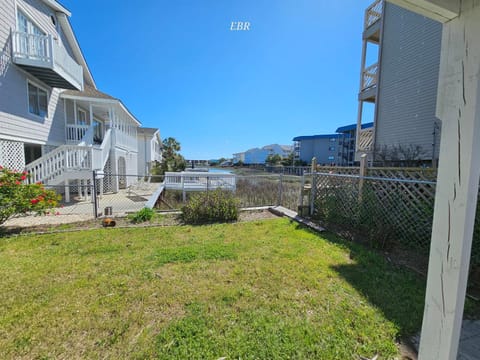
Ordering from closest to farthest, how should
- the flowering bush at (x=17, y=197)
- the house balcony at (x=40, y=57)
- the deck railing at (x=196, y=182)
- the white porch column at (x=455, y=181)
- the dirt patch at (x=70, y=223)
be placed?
the white porch column at (x=455, y=181)
the flowering bush at (x=17, y=197)
the dirt patch at (x=70, y=223)
the house balcony at (x=40, y=57)
the deck railing at (x=196, y=182)

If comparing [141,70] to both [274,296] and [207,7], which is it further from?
[274,296]

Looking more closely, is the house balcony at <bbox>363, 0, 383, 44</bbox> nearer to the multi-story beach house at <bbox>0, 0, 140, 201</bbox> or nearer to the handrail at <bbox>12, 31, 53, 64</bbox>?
the multi-story beach house at <bbox>0, 0, 140, 201</bbox>

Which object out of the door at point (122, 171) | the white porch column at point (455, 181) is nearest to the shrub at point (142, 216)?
the white porch column at point (455, 181)

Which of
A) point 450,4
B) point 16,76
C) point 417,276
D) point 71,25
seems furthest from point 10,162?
point 417,276

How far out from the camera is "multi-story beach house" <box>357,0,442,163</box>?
7.84m

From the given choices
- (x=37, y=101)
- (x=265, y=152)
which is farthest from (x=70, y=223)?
(x=265, y=152)

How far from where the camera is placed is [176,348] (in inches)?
74.1

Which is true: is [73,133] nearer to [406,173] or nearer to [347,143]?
[406,173]

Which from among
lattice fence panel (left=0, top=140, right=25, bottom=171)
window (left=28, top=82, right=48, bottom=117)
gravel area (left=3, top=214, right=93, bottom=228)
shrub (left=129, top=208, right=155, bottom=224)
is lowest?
gravel area (left=3, top=214, right=93, bottom=228)

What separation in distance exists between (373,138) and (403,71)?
2939 mm

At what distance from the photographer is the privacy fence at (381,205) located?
3.97m

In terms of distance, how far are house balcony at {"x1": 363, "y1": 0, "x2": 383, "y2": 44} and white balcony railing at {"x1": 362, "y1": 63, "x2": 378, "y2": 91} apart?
5.08ft

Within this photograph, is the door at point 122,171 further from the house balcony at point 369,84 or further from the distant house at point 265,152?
the distant house at point 265,152

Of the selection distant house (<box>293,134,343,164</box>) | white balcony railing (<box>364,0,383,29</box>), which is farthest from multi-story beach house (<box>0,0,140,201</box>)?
distant house (<box>293,134,343,164</box>)
